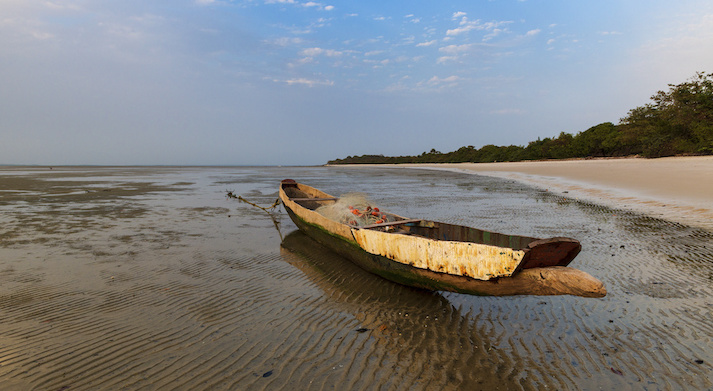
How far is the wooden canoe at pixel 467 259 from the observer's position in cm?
361

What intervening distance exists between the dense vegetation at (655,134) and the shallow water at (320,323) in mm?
42536

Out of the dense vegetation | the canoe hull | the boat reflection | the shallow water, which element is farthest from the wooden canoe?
the dense vegetation

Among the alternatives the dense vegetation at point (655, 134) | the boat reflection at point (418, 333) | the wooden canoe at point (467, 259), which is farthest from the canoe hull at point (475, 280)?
the dense vegetation at point (655, 134)

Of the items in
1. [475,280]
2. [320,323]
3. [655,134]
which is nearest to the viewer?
[475,280]

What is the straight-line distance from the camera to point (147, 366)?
11.2 feet

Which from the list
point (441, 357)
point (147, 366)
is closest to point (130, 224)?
point (147, 366)

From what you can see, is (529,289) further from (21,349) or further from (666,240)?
(666,240)

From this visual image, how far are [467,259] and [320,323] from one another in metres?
2.12

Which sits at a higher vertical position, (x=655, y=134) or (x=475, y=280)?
(x=655, y=134)

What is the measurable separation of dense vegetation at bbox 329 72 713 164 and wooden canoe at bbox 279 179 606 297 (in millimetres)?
43754

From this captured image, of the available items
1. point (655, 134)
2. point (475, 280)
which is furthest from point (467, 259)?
point (655, 134)

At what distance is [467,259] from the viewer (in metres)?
4.08

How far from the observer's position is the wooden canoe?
3.61 meters

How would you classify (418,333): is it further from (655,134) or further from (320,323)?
(655,134)
